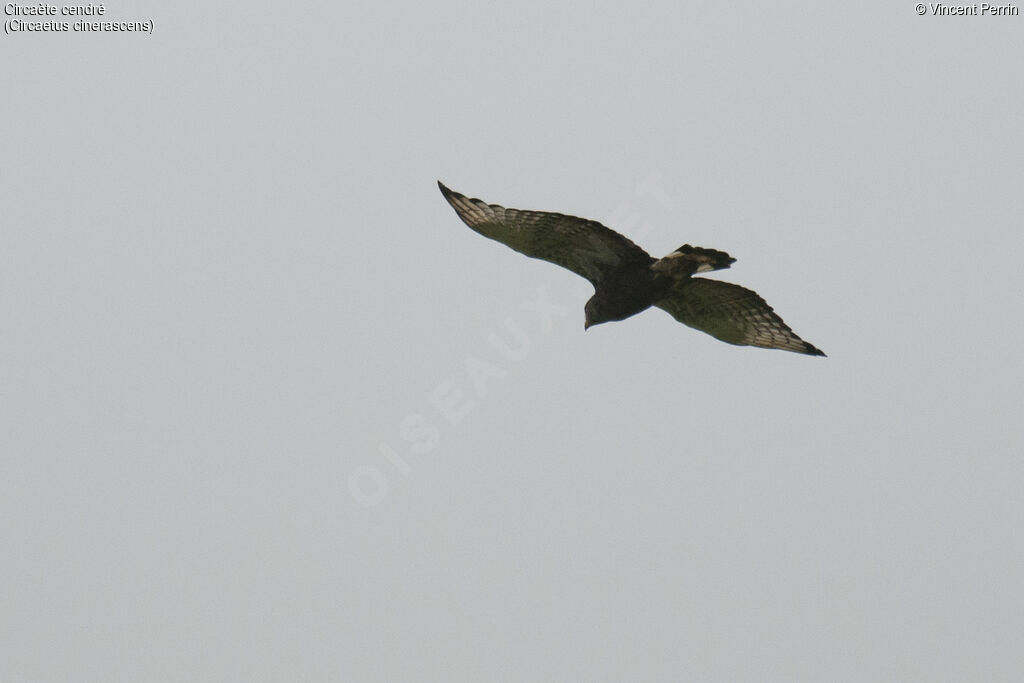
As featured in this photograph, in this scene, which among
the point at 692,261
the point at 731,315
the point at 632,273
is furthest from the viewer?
the point at 731,315

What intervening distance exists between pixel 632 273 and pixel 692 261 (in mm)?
576

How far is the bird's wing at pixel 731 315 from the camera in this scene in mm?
10867

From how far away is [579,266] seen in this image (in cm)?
1059

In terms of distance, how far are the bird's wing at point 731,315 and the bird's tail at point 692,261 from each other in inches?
19.6

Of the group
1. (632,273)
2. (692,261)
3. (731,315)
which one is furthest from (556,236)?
(731,315)

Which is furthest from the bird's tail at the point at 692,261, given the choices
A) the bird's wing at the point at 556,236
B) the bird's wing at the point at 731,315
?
the bird's wing at the point at 731,315

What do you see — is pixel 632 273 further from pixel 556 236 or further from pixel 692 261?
pixel 556 236

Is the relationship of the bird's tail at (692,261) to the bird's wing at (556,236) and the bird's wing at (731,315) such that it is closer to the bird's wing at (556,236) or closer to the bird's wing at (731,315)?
the bird's wing at (556,236)

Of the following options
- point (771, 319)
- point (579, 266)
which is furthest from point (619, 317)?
point (771, 319)

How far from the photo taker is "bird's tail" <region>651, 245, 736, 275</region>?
1002 centimetres

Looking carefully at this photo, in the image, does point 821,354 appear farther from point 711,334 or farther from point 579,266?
point 579,266

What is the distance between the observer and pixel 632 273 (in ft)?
34.3

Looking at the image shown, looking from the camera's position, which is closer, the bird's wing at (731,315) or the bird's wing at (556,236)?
the bird's wing at (556,236)

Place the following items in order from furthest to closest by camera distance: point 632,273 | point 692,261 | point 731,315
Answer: point 731,315, point 632,273, point 692,261
